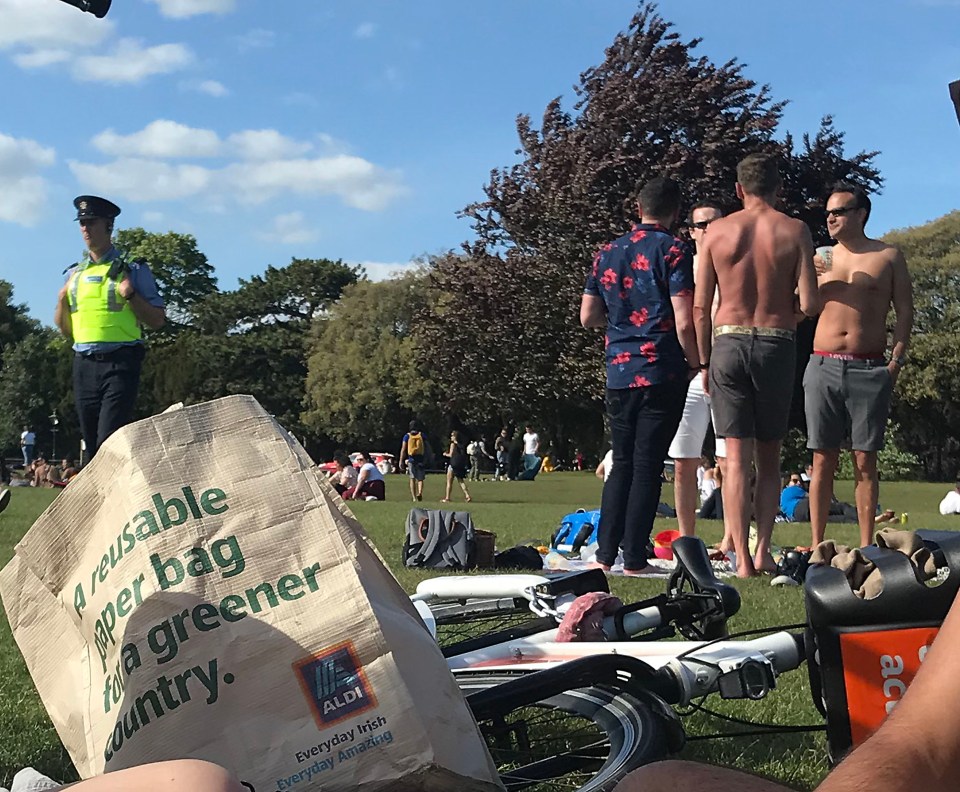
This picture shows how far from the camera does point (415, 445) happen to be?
2192 cm

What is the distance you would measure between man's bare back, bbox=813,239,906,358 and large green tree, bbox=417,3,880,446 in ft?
75.0

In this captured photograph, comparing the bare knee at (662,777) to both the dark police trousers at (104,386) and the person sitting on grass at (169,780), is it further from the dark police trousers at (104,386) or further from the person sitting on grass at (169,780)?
the dark police trousers at (104,386)

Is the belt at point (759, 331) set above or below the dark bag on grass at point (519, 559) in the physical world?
above

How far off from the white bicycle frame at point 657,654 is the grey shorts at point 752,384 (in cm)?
301

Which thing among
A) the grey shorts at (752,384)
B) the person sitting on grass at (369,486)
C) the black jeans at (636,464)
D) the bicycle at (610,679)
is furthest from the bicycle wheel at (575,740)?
the person sitting on grass at (369,486)

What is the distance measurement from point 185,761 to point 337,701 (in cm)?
50

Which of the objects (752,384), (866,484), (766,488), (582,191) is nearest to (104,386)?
(752,384)

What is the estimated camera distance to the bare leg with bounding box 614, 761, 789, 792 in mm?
1367

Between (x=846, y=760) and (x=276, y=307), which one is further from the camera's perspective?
(x=276, y=307)

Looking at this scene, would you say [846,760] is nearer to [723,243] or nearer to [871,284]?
[723,243]

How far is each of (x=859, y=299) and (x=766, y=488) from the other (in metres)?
1.24

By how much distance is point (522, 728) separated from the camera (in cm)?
232

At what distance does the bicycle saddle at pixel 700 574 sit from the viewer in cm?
304

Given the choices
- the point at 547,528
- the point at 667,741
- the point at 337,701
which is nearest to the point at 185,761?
the point at 337,701
